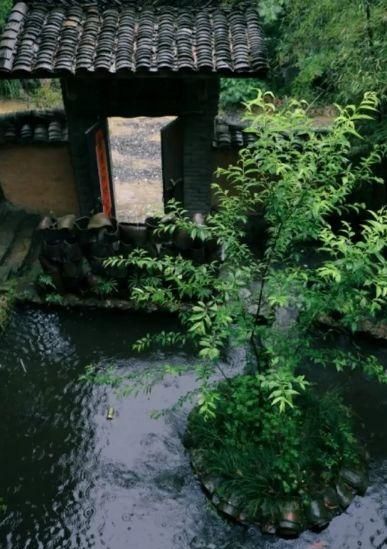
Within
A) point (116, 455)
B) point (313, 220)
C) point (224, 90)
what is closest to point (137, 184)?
point (224, 90)

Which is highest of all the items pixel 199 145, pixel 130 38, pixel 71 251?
pixel 130 38

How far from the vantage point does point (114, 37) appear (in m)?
8.32

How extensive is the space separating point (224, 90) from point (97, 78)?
7.15m

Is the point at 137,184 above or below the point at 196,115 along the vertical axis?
below

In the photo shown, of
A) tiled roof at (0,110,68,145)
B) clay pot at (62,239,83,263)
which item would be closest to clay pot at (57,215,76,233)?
clay pot at (62,239,83,263)

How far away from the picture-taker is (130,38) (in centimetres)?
829

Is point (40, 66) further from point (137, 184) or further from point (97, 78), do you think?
point (137, 184)

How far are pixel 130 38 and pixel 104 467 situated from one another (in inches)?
256

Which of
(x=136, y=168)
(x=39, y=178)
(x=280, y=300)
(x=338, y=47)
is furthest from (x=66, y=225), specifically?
(x=136, y=168)

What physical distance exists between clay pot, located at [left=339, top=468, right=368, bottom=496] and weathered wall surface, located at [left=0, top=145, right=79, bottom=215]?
25.5 ft

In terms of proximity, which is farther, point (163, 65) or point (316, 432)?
point (163, 65)

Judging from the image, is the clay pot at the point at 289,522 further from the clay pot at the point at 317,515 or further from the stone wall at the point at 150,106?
the stone wall at the point at 150,106

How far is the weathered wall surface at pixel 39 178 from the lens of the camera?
10.5m

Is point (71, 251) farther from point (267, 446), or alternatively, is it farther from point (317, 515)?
point (317, 515)
